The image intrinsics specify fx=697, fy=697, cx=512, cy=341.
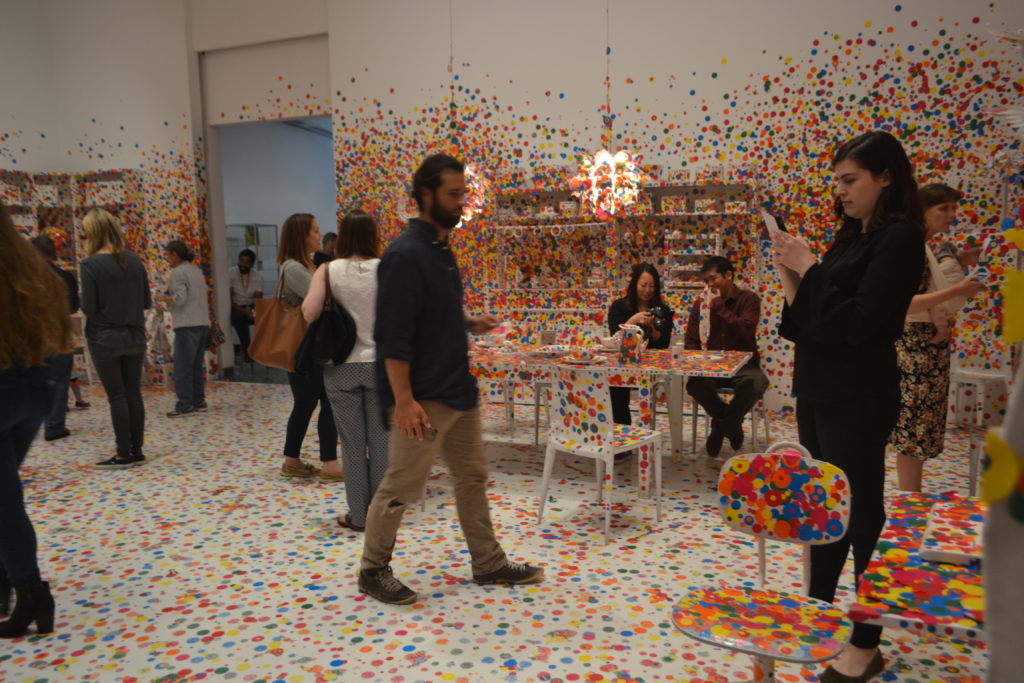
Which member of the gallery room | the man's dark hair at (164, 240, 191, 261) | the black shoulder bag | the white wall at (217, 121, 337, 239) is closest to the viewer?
the gallery room

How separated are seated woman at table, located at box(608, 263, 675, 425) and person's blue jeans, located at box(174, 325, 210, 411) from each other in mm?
3915

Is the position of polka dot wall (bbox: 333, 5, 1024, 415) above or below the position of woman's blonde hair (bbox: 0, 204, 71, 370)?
above

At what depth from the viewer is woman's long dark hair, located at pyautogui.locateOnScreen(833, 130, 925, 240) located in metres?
1.83

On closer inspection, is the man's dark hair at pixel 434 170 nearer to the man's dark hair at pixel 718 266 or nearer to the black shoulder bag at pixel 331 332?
the black shoulder bag at pixel 331 332

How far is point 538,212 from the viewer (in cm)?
679

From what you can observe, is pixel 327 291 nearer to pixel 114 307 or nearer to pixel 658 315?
pixel 114 307

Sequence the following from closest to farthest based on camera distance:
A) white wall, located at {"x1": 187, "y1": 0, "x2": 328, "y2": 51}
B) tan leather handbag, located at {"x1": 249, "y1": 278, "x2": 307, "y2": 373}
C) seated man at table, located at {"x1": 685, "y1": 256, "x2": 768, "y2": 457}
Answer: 1. tan leather handbag, located at {"x1": 249, "y1": 278, "x2": 307, "y2": 373}
2. seated man at table, located at {"x1": 685, "y1": 256, "x2": 768, "y2": 457}
3. white wall, located at {"x1": 187, "y1": 0, "x2": 328, "y2": 51}

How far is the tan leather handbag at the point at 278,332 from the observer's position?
377cm

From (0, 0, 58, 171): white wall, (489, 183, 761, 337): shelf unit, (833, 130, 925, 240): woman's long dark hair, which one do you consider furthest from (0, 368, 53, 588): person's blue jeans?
(0, 0, 58, 171): white wall

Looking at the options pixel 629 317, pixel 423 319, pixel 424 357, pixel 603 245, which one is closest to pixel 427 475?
pixel 424 357

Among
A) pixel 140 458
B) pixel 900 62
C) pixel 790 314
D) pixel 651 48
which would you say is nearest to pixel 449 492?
pixel 140 458

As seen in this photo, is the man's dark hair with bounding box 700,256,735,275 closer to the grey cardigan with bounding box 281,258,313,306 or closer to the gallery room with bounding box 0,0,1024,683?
the gallery room with bounding box 0,0,1024,683

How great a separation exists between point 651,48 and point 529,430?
3550mm

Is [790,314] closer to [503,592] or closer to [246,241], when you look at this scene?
[503,592]
